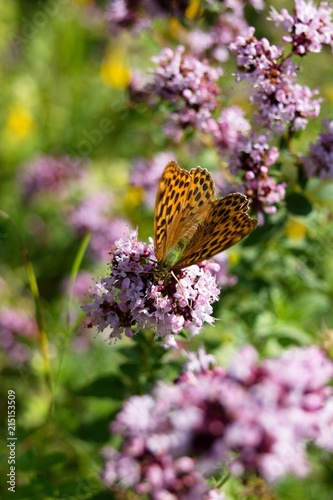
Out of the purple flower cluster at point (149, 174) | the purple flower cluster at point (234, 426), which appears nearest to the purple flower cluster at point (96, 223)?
the purple flower cluster at point (149, 174)

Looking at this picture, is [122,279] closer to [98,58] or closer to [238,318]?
[238,318]

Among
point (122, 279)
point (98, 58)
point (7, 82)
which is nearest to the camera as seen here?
point (122, 279)

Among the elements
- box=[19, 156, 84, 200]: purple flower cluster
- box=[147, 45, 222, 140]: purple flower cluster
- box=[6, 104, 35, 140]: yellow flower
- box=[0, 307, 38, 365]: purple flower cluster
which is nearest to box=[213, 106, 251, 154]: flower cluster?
box=[147, 45, 222, 140]: purple flower cluster

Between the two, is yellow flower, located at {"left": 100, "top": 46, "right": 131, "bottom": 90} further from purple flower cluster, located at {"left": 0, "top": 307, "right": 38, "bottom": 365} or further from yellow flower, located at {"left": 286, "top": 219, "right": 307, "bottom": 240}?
yellow flower, located at {"left": 286, "top": 219, "right": 307, "bottom": 240}

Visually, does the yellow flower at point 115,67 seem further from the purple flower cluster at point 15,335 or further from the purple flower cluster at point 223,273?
the purple flower cluster at point 223,273

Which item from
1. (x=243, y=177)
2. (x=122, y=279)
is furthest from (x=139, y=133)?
(x=122, y=279)

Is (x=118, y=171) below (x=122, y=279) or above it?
above

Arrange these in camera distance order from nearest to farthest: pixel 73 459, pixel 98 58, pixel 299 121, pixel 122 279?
pixel 122 279 < pixel 299 121 < pixel 73 459 < pixel 98 58
